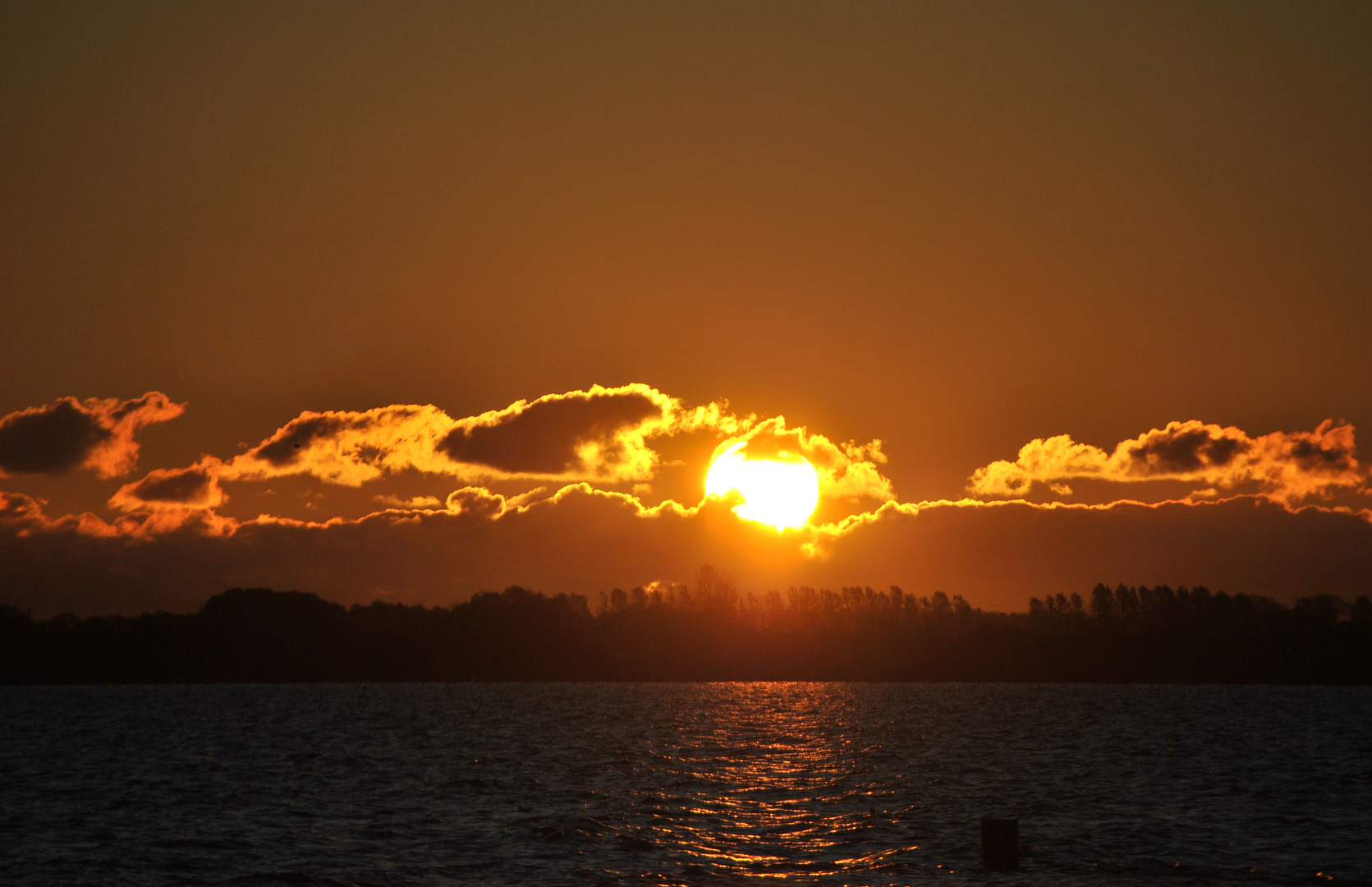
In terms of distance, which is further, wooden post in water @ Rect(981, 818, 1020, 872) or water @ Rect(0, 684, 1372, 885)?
water @ Rect(0, 684, 1372, 885)

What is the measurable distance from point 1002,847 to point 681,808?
67.3 ft

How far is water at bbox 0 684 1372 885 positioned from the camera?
39.1 metres

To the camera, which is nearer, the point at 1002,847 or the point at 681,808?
the point at 1002,847

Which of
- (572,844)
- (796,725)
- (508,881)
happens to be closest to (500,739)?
(796,725)

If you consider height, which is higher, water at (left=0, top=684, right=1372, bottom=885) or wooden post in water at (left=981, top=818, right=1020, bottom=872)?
wooden post in water at (left=981, top=818, right=1020, bottom=872)

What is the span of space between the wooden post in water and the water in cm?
57

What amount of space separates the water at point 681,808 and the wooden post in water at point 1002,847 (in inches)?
22.6

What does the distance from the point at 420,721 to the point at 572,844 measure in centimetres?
10988

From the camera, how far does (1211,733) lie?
117250 millimetres

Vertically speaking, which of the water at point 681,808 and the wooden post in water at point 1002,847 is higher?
the wooden post in water at point 1002,847

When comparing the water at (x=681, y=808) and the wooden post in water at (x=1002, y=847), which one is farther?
the water at (x=681, y=808)

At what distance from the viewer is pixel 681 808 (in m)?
54.3

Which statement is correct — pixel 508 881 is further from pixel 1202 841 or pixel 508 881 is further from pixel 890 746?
pixel 890 746

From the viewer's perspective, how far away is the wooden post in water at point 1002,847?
3712 centimetres
